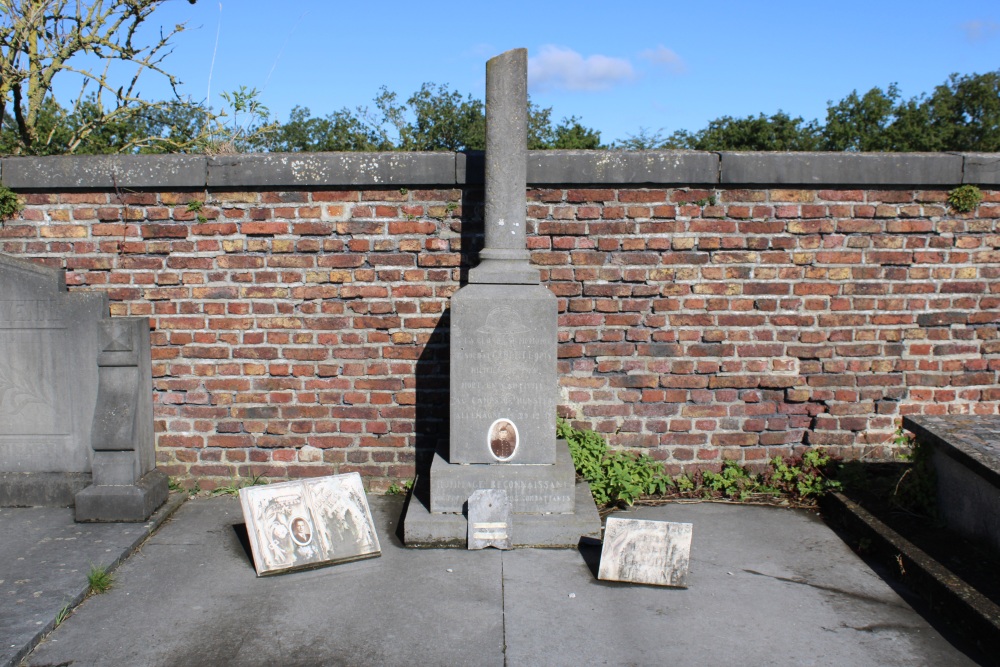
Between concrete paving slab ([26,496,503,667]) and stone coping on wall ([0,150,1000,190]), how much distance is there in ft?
7.23

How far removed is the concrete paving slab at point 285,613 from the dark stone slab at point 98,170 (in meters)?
2.24

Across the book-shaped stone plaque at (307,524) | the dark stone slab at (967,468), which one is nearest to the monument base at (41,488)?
the book-shaped stone plaque at (307,524)

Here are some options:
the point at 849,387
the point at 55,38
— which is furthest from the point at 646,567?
the point at 55,38

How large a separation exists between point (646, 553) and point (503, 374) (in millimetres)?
1243

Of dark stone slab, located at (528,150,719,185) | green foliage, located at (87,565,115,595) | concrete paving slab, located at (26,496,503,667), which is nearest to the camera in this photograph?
concrete paving slab, located at (26,496,503,667)

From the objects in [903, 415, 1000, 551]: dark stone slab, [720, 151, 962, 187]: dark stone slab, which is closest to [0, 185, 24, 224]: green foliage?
[720, 151, 962, 187]: dark stone slab

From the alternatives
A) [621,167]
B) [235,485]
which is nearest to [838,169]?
[621,167]

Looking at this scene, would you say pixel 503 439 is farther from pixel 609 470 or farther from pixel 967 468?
pixel 967 468

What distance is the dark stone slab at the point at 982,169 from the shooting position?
4.90 m

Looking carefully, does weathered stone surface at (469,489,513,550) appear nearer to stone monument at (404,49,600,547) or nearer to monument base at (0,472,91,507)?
stone monument at (404,49,600,547)

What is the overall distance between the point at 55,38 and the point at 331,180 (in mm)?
3720

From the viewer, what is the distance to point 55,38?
267 inches

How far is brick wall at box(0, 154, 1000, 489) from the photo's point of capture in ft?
16.3

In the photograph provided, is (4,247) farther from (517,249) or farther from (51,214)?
(517,249)
